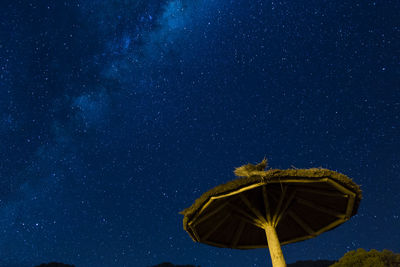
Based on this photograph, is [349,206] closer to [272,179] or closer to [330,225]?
[330,225]

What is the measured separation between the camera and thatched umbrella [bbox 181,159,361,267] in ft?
21.7

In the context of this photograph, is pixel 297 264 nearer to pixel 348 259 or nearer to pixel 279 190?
pixel 348 259

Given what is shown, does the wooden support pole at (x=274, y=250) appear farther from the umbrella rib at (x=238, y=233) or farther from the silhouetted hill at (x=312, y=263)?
the silhouetted hill at (x=312, y=263)

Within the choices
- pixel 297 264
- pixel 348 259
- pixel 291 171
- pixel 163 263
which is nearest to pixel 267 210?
pixel 291 171

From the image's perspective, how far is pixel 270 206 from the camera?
28.0 ft

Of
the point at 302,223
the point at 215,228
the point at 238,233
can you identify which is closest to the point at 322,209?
the point at 302,223

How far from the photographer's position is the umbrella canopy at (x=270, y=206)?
6.59 meters

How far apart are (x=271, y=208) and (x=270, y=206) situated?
107 millimetres

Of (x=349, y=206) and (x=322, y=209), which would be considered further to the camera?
(x=322, y=209)

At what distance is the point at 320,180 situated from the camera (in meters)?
6.50

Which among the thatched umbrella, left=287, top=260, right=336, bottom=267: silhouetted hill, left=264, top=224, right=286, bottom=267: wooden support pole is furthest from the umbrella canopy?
left=287, top=260, right=336, bottom=267: silhouetted hill

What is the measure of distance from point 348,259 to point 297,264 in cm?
5350

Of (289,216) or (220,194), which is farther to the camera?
(289,216)

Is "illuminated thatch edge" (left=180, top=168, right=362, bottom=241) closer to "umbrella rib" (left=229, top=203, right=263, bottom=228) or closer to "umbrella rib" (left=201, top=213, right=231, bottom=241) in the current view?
"umbrella rib" (left=229, top=203, right=263, bottom=228)
